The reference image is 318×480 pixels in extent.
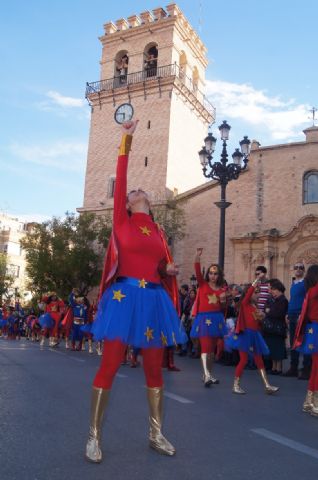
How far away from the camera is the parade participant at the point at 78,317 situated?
15125 mm

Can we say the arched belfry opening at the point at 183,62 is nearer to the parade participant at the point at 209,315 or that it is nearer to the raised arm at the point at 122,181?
the parade participant at the point at 209,315

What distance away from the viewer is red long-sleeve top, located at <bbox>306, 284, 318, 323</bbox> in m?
6.48

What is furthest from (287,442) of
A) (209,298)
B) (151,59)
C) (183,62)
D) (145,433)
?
(183,62)

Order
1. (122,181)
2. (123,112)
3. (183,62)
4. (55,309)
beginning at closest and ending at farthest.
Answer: (122,181)
(55,309)
(123,112)
(183,62)

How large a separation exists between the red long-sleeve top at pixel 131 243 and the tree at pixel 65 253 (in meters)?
28.2

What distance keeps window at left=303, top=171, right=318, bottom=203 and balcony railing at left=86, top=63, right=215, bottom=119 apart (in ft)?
40.4

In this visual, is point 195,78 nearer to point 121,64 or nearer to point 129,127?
point 121,64

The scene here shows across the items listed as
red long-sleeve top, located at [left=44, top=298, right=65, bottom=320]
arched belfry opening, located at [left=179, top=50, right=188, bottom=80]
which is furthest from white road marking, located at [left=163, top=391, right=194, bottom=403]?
arched belfry opening, located at [left=179, top=50, right=188, bottom=80]

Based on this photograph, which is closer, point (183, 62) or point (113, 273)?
point (113, 273)

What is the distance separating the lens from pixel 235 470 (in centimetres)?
361

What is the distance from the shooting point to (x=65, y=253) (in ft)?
107

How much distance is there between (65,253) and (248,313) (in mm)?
25535

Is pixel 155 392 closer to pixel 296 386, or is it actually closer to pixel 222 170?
pixel 296 386

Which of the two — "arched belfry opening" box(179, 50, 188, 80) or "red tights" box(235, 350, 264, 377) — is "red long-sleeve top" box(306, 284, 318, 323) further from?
"arched belfry opening" box(179, 50, 188, 80)
